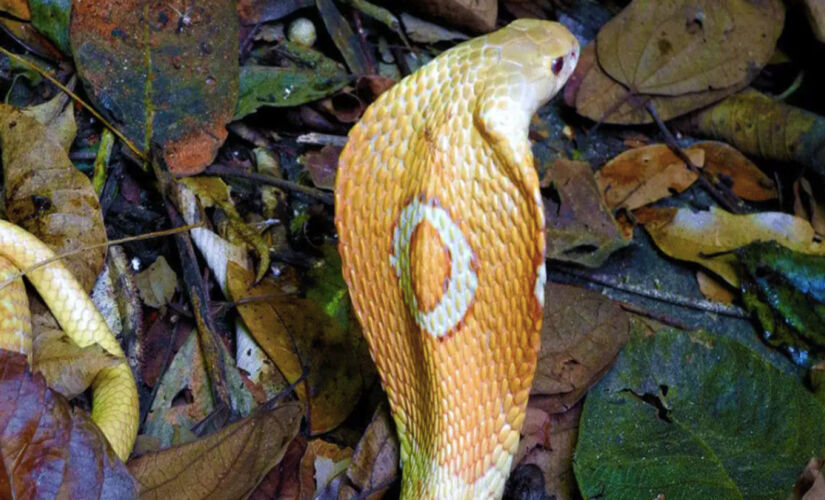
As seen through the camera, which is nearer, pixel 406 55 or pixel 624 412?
pixel 624 412

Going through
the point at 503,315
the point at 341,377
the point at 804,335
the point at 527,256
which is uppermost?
the point at 527,256

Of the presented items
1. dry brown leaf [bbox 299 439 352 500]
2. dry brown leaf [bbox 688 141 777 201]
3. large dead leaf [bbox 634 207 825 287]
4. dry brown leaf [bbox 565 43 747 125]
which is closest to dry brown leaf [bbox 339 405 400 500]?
dry brown leaf [bbox 299 439 352 500]

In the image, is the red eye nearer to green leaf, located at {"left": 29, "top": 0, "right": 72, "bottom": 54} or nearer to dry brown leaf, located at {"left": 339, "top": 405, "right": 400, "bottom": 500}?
dry brown leaf, located at {"left": 339, "top": 405, "right": 400, "bottom": 500}

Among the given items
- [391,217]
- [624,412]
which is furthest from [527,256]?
[624,412]

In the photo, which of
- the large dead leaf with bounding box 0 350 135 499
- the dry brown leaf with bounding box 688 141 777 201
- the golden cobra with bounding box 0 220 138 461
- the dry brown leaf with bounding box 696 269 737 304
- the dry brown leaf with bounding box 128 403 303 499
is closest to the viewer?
the large dead leaf with bounding box 0 350 135 499

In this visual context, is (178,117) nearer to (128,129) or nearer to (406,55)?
(128,129)
